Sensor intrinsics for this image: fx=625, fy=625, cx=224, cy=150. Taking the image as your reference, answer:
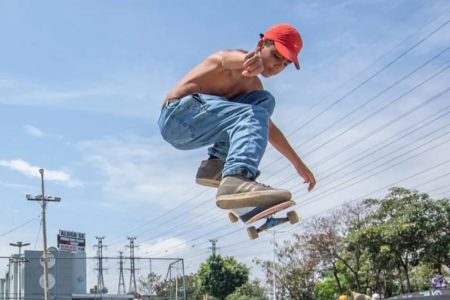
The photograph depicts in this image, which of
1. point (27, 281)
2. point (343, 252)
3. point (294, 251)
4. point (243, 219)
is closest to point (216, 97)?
point (243, 219)

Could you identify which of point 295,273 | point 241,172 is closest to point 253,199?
point 241,172

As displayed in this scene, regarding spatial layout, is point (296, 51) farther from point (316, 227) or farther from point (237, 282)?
point (237, 282)

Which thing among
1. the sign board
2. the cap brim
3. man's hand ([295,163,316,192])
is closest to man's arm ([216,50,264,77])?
the cap brim

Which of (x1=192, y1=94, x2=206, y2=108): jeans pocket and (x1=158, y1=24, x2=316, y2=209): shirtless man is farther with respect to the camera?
(x1=192, y1=94, x2=206, y2=108): jeans pocket

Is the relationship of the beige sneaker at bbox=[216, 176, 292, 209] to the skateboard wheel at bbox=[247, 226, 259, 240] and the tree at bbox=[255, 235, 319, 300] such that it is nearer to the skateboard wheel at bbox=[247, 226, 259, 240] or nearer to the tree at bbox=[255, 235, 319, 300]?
the skateboard wheel at bbox=[247, 226, 259, 240]

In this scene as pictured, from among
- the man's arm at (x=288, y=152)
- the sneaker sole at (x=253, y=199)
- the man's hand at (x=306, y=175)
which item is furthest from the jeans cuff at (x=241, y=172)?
the man's hand at (x=306, y=175)

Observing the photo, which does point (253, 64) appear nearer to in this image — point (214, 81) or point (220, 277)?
point (214, 81)

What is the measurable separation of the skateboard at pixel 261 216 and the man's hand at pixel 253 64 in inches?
26.0

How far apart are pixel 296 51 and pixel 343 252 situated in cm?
3453

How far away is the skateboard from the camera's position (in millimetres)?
3094

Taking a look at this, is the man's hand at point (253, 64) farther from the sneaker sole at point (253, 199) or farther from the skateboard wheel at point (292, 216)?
the skateboard wheel at point (292, 216)

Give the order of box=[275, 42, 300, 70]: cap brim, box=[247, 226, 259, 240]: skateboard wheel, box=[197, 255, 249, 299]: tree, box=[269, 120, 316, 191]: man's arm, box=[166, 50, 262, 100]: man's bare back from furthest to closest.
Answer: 1. box=[197, 255, 249, 299]: tree
2. box=[269, 120, 316, 191]: man's arm
3. box=[247, 226, 259, 240]: skateboard wheel
4. box=[166, 50, 262, 100]: man's bare back
5. box=[275, 42, 300, 70]: cap brim

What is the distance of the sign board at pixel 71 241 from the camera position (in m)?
91.6

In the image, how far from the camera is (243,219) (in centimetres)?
327
